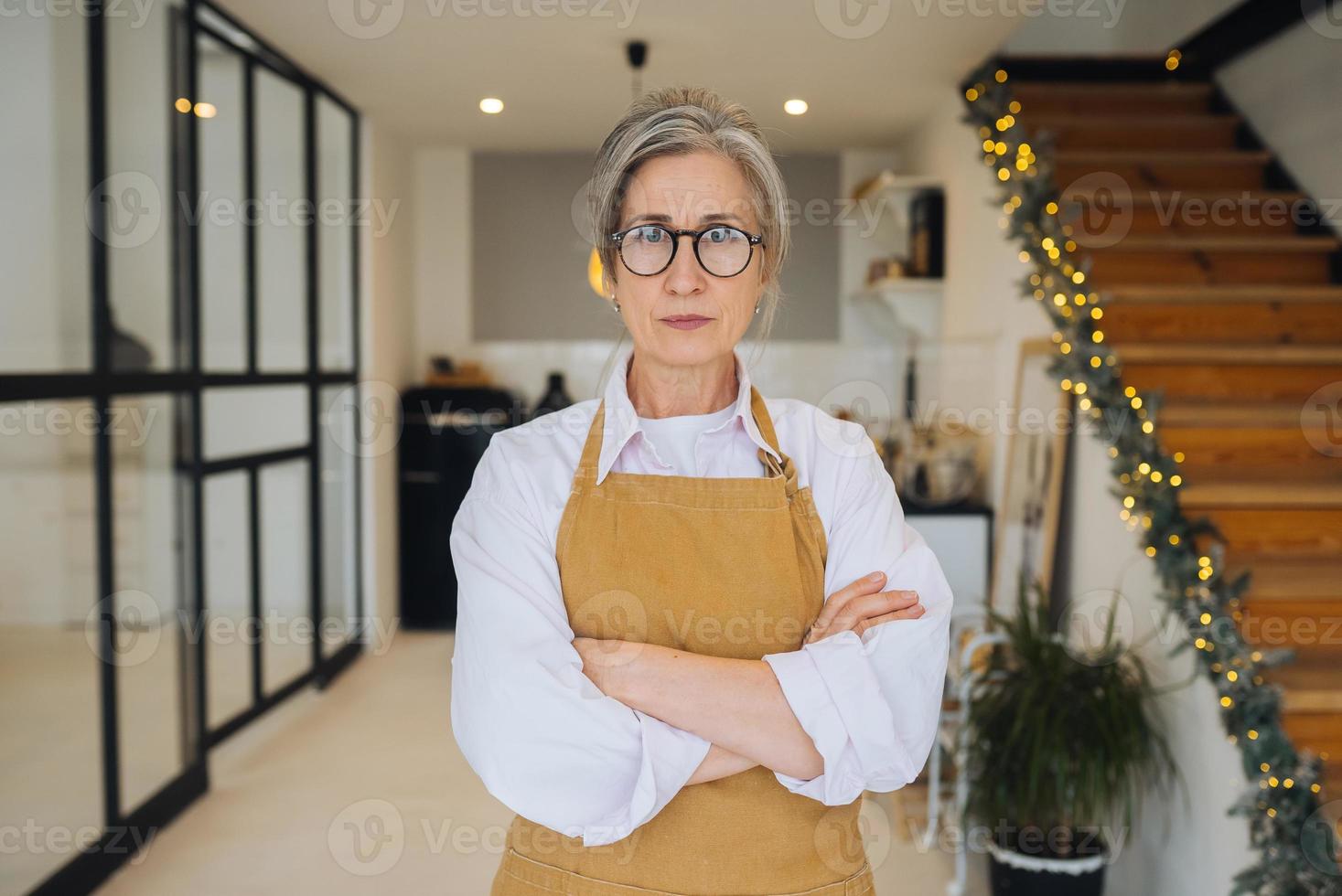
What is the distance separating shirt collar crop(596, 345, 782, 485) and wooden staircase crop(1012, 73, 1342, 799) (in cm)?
168

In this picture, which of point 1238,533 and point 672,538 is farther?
point 1238,533

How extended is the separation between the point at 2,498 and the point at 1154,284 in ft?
11.0

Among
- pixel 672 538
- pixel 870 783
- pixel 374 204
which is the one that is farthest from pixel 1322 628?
pixel 374 204

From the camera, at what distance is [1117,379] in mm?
2967

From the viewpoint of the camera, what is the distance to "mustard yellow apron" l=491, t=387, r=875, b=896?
1312 mm

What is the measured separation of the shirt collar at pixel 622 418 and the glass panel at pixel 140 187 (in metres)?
2.27

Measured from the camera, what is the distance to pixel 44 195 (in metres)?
2.80

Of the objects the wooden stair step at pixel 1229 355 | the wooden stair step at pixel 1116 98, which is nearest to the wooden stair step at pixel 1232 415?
the wooden stair step at pixel 1229 355

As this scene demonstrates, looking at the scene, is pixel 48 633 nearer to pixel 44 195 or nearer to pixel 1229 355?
pixel 44 195

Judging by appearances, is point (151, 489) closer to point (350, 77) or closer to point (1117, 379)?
point (350, 77)

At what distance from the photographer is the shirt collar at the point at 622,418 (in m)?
1.37

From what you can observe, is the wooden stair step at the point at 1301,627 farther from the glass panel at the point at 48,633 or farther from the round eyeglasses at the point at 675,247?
the glass panel at the point at 48,633

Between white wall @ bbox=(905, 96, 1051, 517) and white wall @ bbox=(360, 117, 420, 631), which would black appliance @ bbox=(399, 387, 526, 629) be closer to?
white wall @ bbox=(360, 117, 420, 631)
